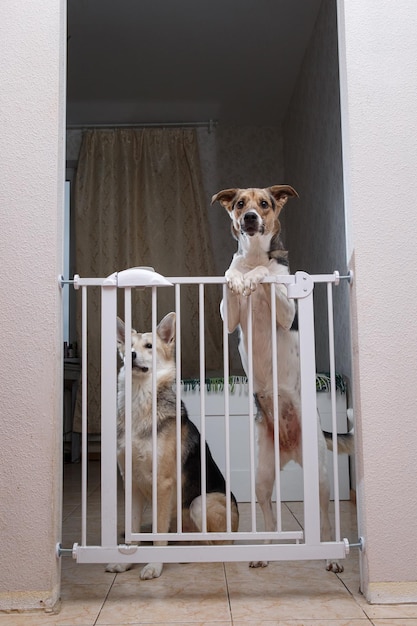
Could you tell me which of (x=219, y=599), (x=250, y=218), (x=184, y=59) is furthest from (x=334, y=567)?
(x=184, y=59)

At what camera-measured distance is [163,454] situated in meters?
2.30

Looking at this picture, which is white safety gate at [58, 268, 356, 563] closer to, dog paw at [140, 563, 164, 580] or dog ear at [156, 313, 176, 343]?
dog paw at [140, 563, 164, 580]

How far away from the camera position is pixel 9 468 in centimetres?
188

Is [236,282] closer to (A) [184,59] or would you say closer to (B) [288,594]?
(B) [288,594]

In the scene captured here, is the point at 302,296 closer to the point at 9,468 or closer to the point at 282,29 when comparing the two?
the point at 9,468

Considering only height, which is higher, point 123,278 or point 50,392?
point 123,278

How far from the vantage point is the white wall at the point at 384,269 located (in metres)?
1.89

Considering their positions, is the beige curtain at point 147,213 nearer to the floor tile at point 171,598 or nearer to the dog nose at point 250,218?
the dog nose at point 250,218

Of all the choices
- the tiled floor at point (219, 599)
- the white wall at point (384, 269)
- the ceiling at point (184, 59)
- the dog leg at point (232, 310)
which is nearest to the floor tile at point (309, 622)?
the tiled floor at point (219, 599)

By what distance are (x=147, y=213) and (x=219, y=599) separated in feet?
13.1

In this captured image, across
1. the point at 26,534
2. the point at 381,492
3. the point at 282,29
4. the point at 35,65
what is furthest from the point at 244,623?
the point at 282,29

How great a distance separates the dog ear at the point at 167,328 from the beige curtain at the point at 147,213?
284cm

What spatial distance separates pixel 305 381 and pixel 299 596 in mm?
669

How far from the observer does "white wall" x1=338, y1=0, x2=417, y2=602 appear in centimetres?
189
